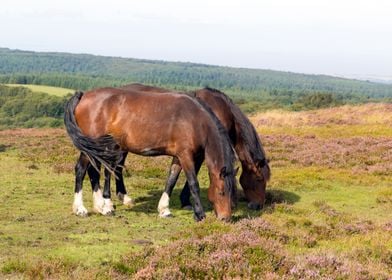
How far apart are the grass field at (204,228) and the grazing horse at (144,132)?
1035 mm

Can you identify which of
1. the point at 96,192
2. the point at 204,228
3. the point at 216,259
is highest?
the point at 216,259

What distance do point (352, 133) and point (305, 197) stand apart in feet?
51.8

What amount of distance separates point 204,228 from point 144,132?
289cm

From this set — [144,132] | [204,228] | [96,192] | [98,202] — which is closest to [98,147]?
[144,132]

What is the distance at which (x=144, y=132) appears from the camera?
11.0 meters

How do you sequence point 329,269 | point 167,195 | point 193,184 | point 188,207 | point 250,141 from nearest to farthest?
point 329,269 < point 193,184 < point 167,195 < point 250,141 < point 188,207

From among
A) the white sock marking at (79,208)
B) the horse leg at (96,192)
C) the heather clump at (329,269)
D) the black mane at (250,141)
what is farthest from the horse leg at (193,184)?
the heather clump at (329,269)

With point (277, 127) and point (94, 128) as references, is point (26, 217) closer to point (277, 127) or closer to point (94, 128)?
point (94, 128)

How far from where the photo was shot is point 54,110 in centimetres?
10612

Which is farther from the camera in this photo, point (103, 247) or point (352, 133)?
point (352, 133)

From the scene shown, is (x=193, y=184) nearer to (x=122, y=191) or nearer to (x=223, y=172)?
(x=223, y=172)

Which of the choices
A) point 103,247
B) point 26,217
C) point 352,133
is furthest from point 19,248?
point 352,133

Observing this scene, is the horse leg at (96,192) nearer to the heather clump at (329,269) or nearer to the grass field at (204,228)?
the grass field at (204,228)

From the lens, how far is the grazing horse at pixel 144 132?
10.5m
